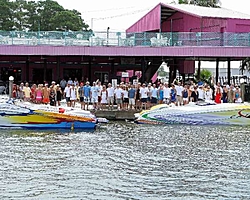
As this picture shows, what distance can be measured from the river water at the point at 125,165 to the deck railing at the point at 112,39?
1318 cm

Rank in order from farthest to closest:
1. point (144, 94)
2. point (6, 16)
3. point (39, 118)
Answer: point (6, 16), point (144, 94), point (39, 118)

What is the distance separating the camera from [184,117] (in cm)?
2867

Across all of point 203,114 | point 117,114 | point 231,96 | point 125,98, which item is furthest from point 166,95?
point 231,96

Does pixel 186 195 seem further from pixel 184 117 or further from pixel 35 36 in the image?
pixel 35 36

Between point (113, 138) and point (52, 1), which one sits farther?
point (52, 1)

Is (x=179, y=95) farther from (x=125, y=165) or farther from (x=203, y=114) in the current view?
(x=125, y=165)

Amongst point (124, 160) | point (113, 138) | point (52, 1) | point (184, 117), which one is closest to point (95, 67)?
point (184, 117)

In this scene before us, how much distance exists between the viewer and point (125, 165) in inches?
682

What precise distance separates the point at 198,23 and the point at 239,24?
3738mm

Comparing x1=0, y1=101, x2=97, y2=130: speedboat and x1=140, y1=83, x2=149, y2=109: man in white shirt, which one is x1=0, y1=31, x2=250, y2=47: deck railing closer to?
x1=140, y1=83, x2=149, y2=109: man in white shirt

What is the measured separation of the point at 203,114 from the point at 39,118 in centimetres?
807

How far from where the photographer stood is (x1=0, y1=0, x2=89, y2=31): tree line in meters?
85.1

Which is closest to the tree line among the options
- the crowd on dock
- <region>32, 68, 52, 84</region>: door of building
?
<region>32, 68, 52, 84</region>: door of building

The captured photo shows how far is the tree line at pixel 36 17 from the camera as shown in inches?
3351
